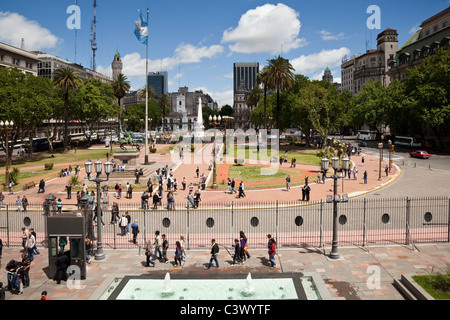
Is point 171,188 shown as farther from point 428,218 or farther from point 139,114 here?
point 139,114

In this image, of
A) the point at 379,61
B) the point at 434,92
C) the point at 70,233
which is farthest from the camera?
the point at 379,61

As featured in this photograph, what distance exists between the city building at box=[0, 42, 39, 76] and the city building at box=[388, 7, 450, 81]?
87.0m

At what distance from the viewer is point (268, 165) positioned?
49125mm

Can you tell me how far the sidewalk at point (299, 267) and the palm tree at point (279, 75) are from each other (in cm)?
5151

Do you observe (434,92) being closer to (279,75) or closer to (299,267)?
(279,75)

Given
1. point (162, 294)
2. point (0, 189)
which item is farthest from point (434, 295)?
point (0, 189)

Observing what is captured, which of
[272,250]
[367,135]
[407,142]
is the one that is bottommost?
[272,250]

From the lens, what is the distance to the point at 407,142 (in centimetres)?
7175

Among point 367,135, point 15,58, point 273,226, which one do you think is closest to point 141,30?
point 273,226

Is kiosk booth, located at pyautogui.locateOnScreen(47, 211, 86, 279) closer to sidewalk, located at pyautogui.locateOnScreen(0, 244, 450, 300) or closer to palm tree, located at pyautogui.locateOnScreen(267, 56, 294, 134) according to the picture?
sidewalk, located at pyautogui.locateOnScreen(0, 244, 450, 300)

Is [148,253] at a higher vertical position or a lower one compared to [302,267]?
higher

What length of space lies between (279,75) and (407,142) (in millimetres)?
29370
